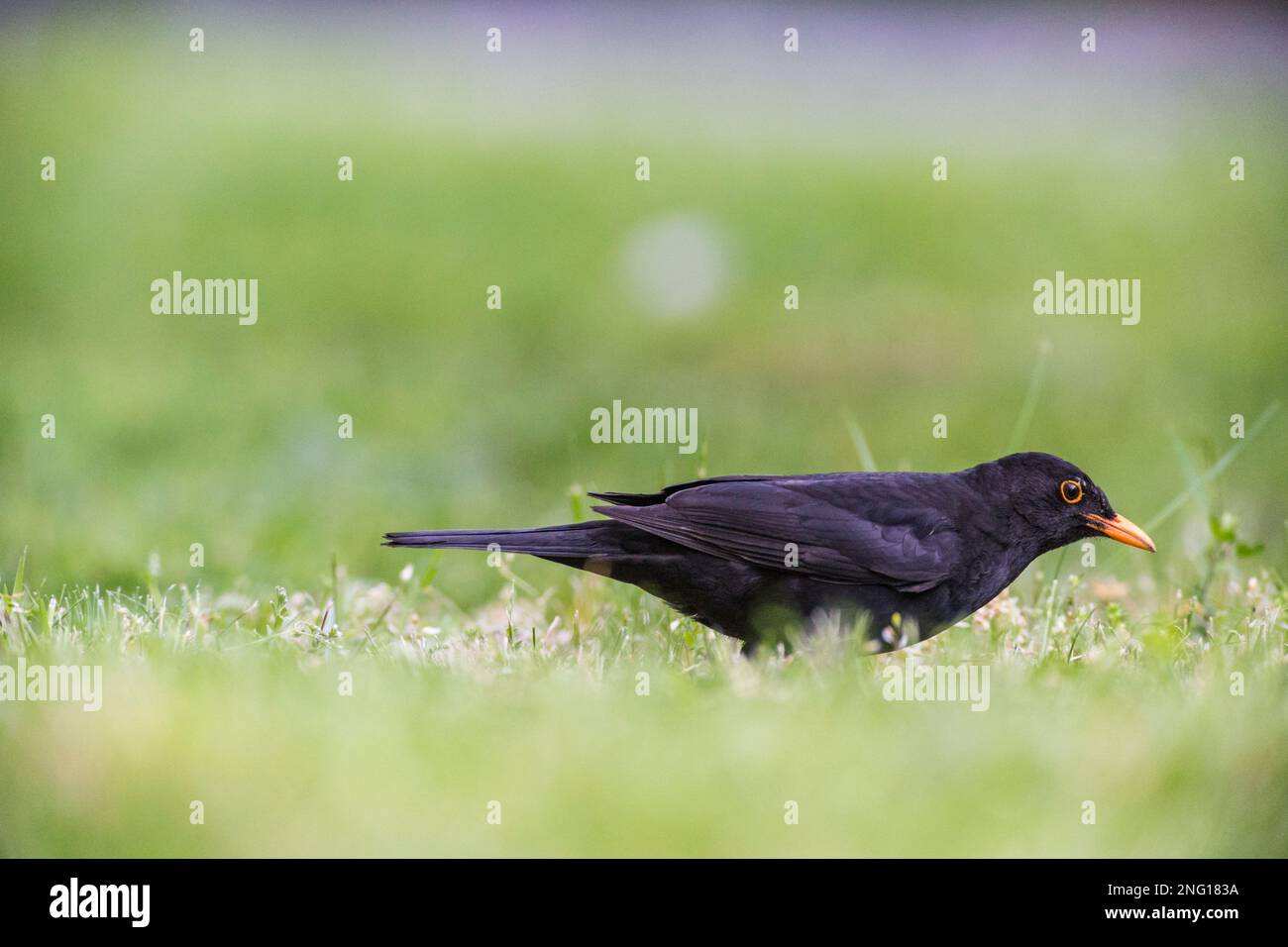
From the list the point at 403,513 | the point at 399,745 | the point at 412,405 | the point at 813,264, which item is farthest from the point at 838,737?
the point at 813,264

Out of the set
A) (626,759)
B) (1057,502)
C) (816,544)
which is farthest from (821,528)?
(626,759)

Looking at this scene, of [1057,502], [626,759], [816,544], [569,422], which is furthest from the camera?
[569,422]

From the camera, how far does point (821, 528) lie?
4.85 m

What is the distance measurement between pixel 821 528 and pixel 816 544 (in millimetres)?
58

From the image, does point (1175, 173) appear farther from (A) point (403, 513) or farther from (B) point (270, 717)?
(B) point (270, 717)

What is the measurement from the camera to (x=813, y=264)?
41.4 ft

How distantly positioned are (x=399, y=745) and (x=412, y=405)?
667 cm

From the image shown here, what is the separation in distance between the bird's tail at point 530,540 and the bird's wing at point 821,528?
153 mm

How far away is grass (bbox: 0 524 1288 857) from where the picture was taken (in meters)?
3.26

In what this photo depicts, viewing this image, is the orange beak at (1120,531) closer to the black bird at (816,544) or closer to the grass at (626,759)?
the black bird at (816,544)

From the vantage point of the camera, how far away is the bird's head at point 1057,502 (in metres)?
5.10

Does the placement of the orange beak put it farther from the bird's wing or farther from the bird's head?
the bird's wing

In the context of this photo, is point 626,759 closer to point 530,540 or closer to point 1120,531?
point 530,540

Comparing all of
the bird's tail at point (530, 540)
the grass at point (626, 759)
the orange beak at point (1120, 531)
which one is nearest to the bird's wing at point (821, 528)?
the bird's tail at point (530, 540)
